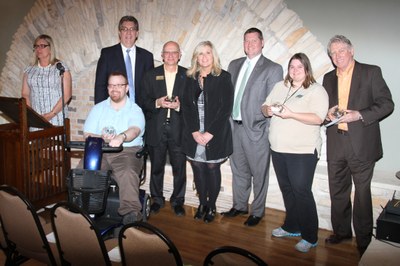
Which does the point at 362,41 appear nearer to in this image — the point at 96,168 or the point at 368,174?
the point at 368,174

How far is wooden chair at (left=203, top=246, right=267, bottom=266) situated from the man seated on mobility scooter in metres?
1.66

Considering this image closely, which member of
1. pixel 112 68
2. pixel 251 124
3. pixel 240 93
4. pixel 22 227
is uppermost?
pixel 112 68

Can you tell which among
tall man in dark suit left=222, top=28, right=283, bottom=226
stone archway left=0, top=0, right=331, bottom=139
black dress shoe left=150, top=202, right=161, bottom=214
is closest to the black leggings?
tall man in dark suit left=222, top=28, right=283, bottom=226

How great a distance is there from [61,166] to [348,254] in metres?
2.85

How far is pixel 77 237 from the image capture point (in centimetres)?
241

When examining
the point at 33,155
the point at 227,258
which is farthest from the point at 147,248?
the point at 33,155

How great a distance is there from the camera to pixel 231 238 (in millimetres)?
3686

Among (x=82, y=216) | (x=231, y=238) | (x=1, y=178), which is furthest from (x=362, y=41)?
(x=1, y=178)

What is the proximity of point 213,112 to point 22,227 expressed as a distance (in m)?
1.83

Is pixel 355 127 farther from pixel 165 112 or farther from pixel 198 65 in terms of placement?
pixel 165 112

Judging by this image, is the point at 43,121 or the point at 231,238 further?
the point at 43,121

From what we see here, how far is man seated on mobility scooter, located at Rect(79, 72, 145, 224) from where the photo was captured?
3.57 metres

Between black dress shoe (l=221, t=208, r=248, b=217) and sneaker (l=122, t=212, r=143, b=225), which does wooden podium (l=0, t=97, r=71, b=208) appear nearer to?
sneaker (l=122, t=212, r=143, b=225)

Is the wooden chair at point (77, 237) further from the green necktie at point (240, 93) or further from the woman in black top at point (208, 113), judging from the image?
the green necktie at point (240, 93)
